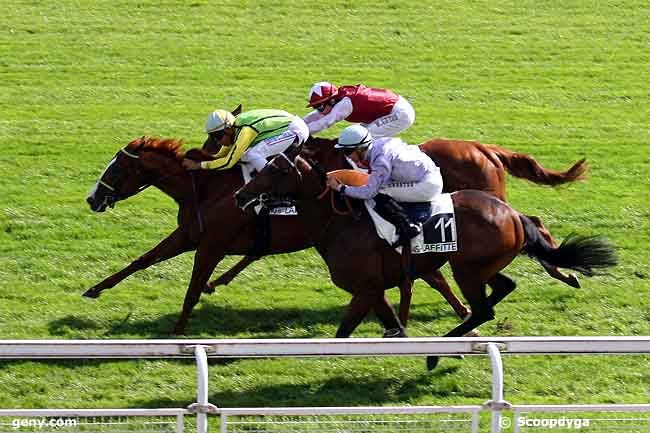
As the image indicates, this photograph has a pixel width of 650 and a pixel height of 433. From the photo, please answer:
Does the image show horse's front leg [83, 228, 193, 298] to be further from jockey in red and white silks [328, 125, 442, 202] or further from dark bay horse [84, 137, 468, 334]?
jockey in red and white silks [328, 125, 442, 202]

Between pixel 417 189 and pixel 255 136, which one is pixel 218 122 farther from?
pixel 417 189

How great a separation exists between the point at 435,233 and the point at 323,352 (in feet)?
7.57

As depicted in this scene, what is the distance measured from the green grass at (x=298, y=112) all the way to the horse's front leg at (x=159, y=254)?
24 cm

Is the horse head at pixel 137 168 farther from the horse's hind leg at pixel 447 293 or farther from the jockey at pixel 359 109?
the horse's hind leg at pixel 447 293

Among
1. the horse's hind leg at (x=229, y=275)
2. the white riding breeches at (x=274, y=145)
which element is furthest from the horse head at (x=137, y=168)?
the horse's hind leg at (x=229, y=275)

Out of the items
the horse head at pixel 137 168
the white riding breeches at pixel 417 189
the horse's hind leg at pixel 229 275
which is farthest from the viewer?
the horse's hind leg at pixel 229 275

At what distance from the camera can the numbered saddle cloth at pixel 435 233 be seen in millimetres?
8625

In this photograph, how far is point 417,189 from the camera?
8.70 metres

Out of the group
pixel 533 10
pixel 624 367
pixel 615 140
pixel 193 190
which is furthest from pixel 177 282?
pixel 533 10

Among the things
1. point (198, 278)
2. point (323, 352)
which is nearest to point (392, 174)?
point (198, 278)

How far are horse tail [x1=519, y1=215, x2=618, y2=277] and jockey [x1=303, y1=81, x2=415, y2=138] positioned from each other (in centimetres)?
188

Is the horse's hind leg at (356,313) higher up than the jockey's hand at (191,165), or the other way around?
the jockey's hand at (191,165)

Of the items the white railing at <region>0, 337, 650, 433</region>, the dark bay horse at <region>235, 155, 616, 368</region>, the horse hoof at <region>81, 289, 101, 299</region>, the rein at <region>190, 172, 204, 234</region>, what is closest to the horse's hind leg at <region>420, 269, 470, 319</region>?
the dark bay horse at <region>235, 155, 616, 368</region>

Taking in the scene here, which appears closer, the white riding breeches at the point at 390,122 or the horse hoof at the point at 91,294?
the horse hoof at the point at 91,294
